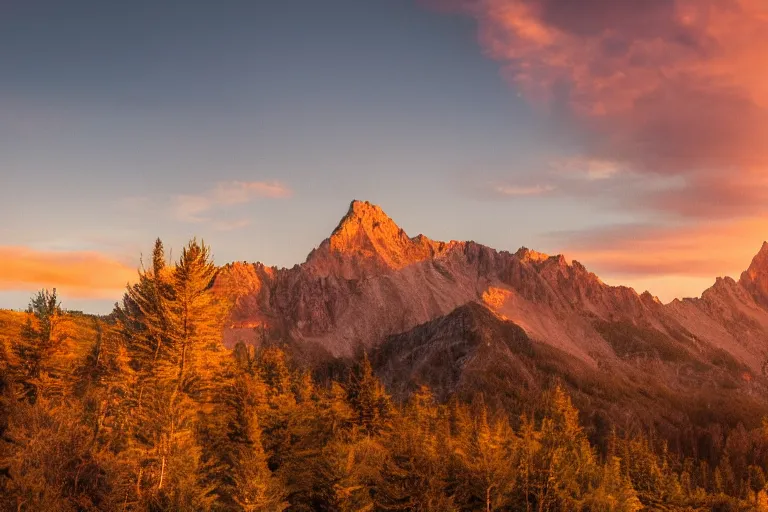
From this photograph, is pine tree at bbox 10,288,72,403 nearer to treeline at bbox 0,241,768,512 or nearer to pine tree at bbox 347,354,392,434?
treeline at bbox 0,241,768,512

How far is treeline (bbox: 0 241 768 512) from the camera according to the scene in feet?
132

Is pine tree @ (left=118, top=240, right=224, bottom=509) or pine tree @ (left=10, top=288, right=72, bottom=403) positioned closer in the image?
pine tree @ (left=118, top=240, right=224, bottom=509)

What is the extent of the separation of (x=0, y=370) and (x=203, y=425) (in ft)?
105

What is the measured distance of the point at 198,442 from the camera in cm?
4781

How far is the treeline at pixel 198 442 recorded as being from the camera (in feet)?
132

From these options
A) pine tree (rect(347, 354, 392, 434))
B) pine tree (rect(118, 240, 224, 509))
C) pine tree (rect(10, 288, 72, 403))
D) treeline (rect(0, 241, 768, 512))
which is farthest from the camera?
pine tree (rect(347, 354, 392, 434))

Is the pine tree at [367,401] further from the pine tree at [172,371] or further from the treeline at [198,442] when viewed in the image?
the pine tree at [172,371]

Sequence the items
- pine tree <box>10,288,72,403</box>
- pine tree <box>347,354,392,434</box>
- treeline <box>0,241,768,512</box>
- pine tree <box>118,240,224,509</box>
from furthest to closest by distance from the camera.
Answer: pine tree <box>347,354,392,434</box> → pine tree <box>10,288,72,403</box> → treeline <box>0,241,768,512</box> → pine tree <box>118,240,224,509</box>

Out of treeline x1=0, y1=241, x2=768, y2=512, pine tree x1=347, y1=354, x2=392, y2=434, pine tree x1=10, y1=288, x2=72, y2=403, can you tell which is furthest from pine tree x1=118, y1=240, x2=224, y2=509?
pine tree x1=347, y1=354, x2=392, y2=434

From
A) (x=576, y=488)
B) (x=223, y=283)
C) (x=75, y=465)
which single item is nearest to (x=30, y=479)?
(x=75, y=465)

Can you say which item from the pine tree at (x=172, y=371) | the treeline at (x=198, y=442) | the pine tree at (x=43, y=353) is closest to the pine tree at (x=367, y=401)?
the treeline at (x=198, y=442)

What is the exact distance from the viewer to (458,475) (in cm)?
6038

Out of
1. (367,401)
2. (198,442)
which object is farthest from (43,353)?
(367,401)

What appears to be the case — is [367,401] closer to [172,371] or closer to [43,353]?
[43,353]
